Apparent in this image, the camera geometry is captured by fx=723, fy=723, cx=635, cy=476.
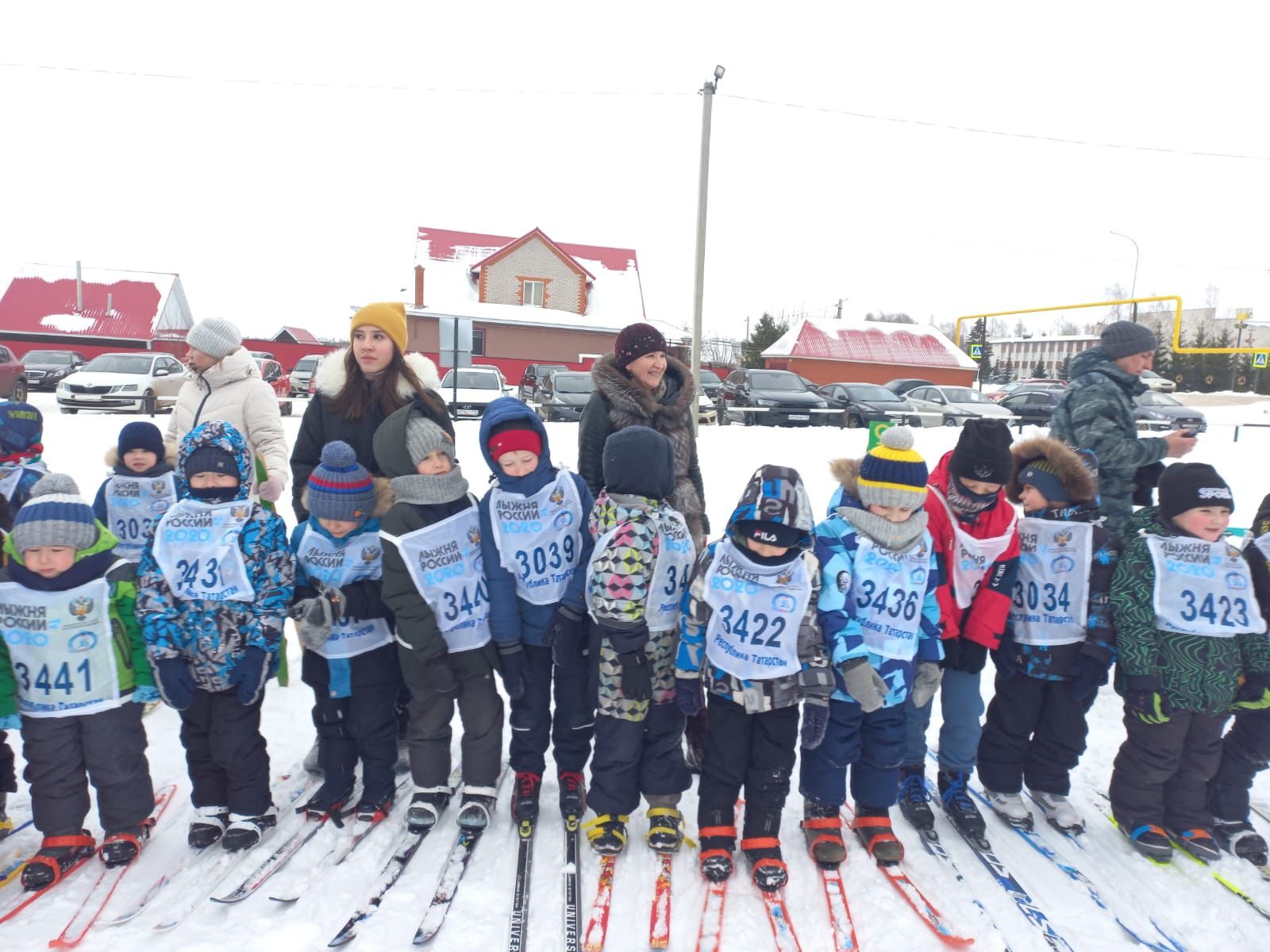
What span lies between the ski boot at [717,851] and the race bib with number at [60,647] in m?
2.26

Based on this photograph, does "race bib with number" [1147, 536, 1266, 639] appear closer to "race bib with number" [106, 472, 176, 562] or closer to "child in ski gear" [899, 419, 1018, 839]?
"child in ski gear" [899, 419, 1018, 839]

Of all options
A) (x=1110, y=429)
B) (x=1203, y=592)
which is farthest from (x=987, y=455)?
(x=1110, y=429)

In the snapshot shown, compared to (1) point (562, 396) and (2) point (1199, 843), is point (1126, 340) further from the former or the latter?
(1) point (562, 396)

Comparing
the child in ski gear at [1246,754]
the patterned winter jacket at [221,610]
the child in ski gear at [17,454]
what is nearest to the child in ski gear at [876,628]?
the child in ski gear at [1246,754]

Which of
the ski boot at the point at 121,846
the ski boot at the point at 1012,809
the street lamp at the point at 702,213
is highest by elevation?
the street lamp at the point at 702,213

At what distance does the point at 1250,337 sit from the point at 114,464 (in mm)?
81417

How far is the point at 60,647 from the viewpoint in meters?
2.61

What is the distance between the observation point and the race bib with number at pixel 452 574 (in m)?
2.79

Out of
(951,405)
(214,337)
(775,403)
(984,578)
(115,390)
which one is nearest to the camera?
(984,578)

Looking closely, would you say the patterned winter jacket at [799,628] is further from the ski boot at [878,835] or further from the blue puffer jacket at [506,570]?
the ski boot at [878,835]

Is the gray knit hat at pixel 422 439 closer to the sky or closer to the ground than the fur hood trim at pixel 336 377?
closer to the ground

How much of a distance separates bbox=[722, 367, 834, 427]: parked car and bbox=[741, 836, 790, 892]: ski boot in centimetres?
1416

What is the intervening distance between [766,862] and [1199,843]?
1776 mm

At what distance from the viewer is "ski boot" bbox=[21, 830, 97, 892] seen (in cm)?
255
